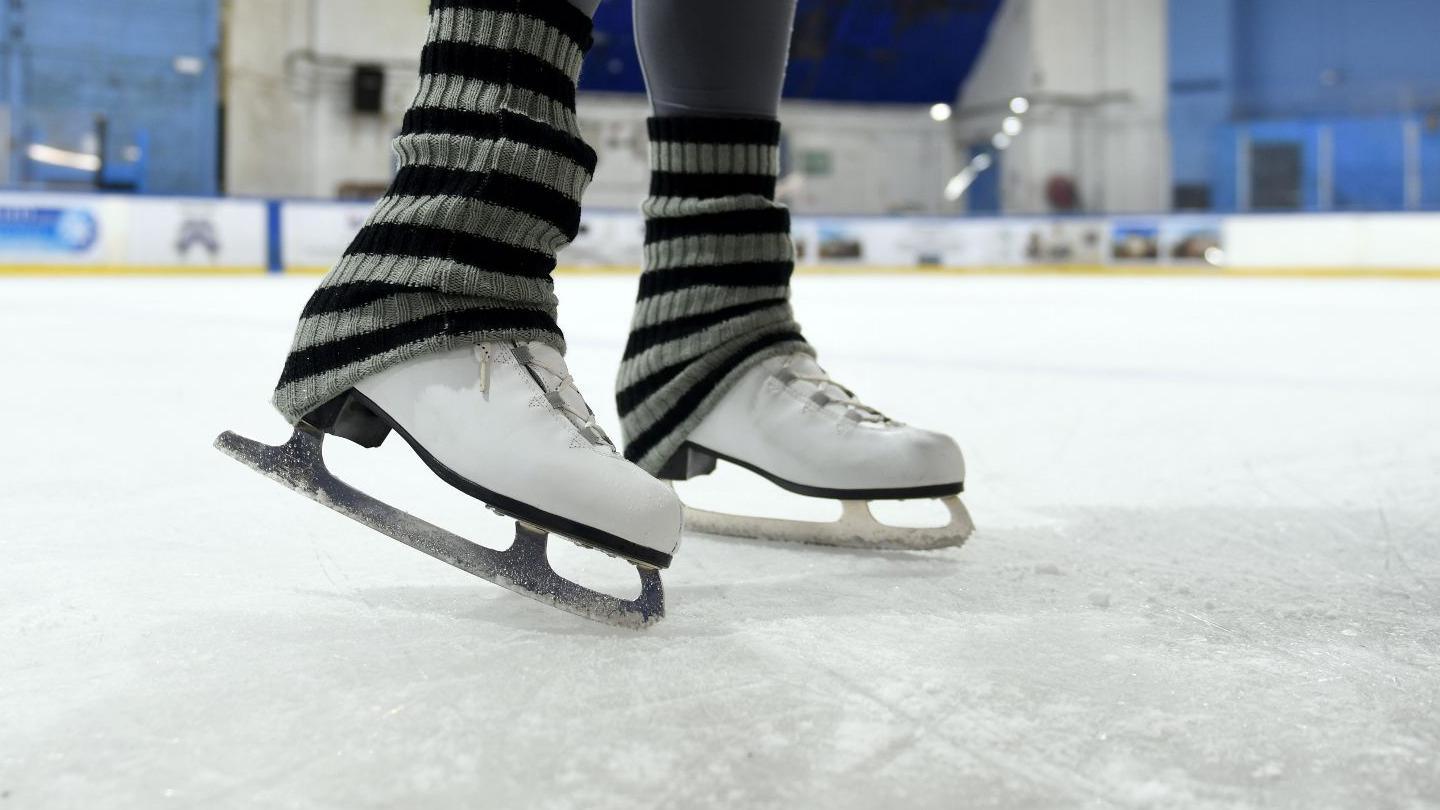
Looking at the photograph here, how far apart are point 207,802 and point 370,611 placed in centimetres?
23

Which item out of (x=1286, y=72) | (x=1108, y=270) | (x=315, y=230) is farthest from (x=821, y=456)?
(x=1286, y=72)

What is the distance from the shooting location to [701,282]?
833 millimetres

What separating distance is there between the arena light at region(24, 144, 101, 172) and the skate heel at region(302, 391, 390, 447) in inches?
309

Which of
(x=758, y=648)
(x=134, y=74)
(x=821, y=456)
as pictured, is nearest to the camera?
(x=758, y=648)

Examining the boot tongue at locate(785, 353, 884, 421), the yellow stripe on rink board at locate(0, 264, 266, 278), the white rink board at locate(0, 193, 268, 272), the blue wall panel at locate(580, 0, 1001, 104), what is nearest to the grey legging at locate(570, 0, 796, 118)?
the boot tongue at locate(785, 353, 884, 421)

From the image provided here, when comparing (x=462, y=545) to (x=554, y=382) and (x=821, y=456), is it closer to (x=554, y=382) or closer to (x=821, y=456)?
(x=554, y=382)

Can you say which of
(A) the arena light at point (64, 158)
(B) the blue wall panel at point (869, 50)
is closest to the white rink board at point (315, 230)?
(A) the arena light at point (64, 158)

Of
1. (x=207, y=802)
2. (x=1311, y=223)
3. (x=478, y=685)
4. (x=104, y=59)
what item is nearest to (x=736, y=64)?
(x=478, y=685)

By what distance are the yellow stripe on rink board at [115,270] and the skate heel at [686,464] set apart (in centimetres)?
651

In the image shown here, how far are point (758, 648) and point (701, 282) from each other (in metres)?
0.33

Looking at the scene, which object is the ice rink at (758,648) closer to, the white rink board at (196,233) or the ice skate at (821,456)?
the ice skate at (821,456)

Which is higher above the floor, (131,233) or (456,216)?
(131,233)

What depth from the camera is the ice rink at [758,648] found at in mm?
418

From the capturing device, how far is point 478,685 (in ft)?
1.65
